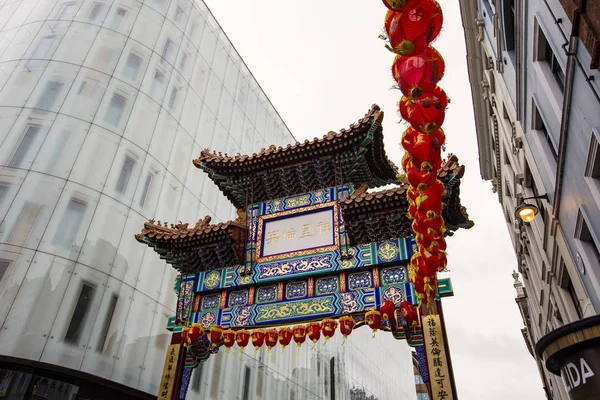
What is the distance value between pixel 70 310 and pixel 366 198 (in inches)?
363

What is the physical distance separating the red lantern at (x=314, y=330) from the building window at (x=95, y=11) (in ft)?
54.7

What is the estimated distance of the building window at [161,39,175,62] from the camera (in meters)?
19.9

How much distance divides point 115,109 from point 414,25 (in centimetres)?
1472

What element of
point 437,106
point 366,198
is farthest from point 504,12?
point 437,106

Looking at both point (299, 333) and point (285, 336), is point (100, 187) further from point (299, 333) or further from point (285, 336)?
point (299, 333)

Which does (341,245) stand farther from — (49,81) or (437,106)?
(49,81)

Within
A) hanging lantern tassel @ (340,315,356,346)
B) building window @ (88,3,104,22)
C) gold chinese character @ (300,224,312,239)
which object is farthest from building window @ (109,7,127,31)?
hanging lantern tassel @ (340,315,356,346)

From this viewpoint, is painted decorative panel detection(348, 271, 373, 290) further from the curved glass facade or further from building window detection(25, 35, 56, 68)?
building window detection(25, 35, 56, 68)

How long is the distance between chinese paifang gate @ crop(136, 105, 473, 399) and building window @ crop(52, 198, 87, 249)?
3.69 meters

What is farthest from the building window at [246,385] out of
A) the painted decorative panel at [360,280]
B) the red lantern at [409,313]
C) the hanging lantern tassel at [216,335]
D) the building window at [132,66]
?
the building window at [132,66]

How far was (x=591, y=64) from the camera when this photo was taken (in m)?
6.57

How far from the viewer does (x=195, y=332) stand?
9805 mm

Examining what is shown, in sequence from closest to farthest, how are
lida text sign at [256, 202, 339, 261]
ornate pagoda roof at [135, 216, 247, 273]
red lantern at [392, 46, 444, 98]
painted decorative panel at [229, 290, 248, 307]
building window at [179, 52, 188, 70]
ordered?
red lantern at [392, 46, 444, 98] < painted decorative panel at [229, 290, 248, 307] < lida text sign at [256, 202, 339, 261] < ornate pagoda roof at [135, 216, 247, 273] < building window at [179, 52, 188, 70]

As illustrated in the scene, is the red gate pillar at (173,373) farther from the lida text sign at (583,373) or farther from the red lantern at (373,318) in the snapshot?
the lida text sign at (583,373)
